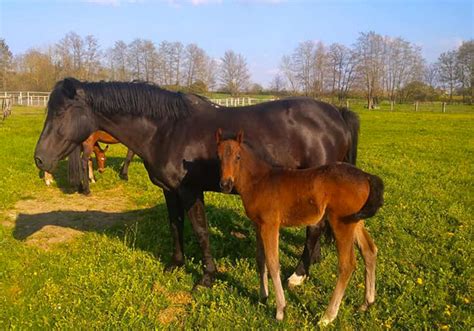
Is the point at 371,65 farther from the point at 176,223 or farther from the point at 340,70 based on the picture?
the point at 176,223

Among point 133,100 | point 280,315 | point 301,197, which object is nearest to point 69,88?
point 133,100

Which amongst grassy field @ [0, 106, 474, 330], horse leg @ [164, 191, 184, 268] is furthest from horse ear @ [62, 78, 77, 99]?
grassy field @ [0, 106, 474, 330]

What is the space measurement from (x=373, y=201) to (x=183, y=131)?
2182mm

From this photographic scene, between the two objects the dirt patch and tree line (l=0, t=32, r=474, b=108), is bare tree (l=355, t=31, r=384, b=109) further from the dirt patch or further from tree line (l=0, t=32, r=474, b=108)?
the dirt patch

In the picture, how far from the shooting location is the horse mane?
14.1 ft

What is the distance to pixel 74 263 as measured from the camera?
482 cm

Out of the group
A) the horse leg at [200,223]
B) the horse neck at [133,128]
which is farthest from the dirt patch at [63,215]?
the horse leg at [200,223]

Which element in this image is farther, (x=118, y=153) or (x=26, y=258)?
(x=118, y=153)

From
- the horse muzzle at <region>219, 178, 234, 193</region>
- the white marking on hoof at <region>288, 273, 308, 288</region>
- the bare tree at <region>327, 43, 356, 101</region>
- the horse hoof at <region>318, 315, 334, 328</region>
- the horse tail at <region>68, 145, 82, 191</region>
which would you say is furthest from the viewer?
the bare tree at <region>327, 43, 356, 101</region>

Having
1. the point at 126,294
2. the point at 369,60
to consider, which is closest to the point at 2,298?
the point at 126,294

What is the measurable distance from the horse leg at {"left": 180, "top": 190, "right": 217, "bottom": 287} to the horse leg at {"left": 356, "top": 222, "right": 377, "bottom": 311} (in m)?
1.66

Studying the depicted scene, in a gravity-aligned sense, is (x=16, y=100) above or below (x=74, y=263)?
above

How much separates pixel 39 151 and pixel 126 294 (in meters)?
1.78

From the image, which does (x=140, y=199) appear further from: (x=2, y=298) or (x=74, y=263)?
(x=2, y=298)
